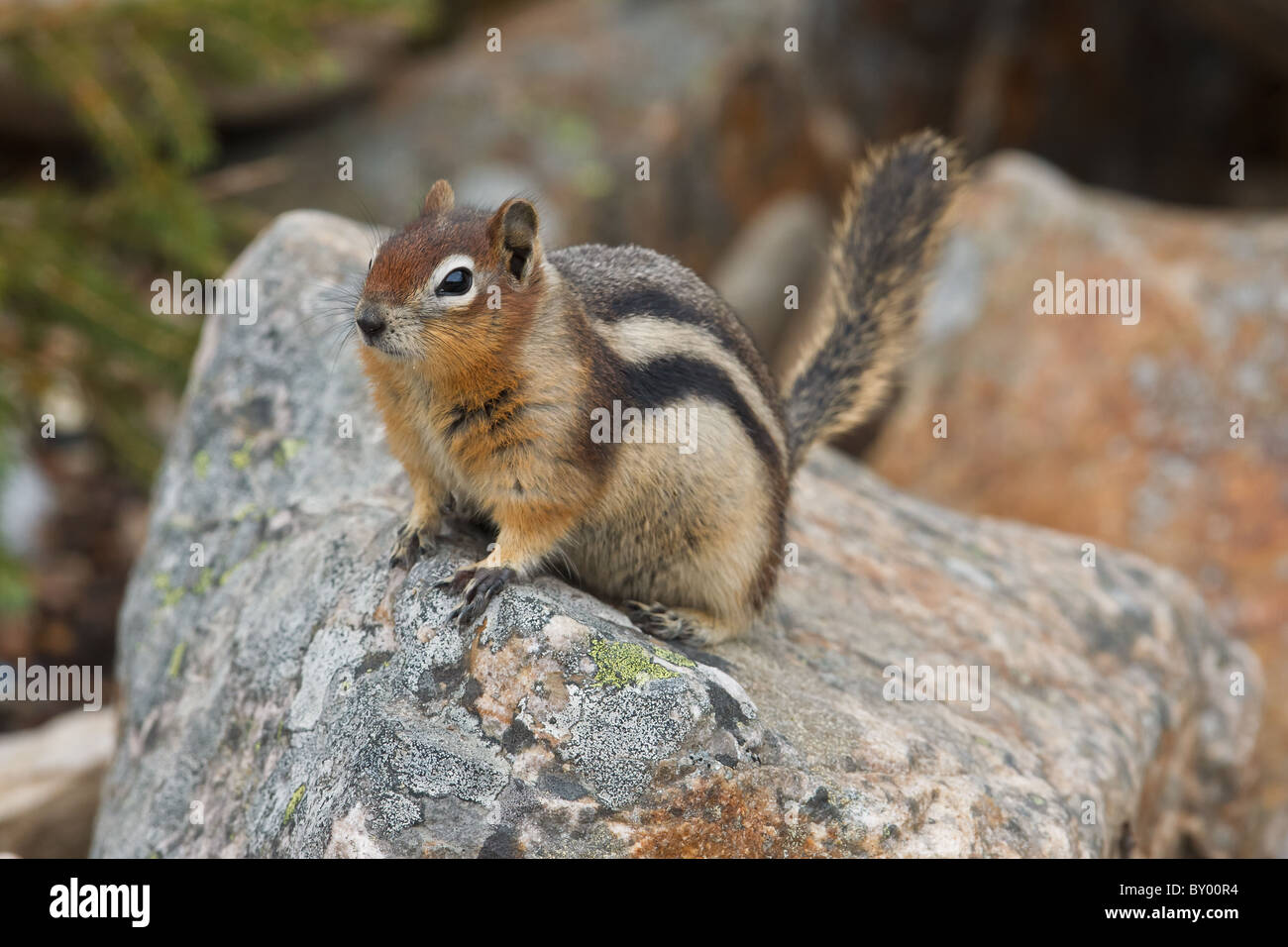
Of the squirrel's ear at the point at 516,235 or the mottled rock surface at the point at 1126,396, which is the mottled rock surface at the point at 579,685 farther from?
the mottled rock surface at the point at 1126,396

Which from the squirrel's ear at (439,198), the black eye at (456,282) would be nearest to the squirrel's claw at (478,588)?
the black eye at (456,282)

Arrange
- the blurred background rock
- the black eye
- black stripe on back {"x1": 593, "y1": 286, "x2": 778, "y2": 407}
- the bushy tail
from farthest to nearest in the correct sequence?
the blurred background rock, the bushy tail, black stripe on back {"x1": 593, "y1": 286, "x2": 778, "y2": 407}, the black eye

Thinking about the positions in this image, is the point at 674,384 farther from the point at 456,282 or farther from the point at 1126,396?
the point at 1126,396

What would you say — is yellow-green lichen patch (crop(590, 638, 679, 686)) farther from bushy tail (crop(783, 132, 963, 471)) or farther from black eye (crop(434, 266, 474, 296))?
bushy tail (crop(783, 132, 963, 471))

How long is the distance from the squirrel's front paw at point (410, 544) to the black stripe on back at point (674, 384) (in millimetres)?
756

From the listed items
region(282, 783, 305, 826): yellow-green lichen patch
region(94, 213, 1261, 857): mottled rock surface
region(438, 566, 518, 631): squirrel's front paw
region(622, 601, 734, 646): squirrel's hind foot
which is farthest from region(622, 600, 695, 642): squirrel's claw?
region(282, 783, 305, 826): yellow-green lichen patch

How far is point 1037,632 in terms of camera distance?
17.8 feet

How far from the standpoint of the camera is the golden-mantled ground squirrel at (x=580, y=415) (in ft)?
12.8

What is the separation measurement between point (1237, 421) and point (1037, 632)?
3216 millimetres

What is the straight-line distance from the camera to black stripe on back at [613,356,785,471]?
4.19 metres

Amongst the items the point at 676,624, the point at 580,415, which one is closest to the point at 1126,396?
the point at 676,624

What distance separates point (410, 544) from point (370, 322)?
74 centimetres

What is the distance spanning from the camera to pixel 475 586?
12.5 feet
